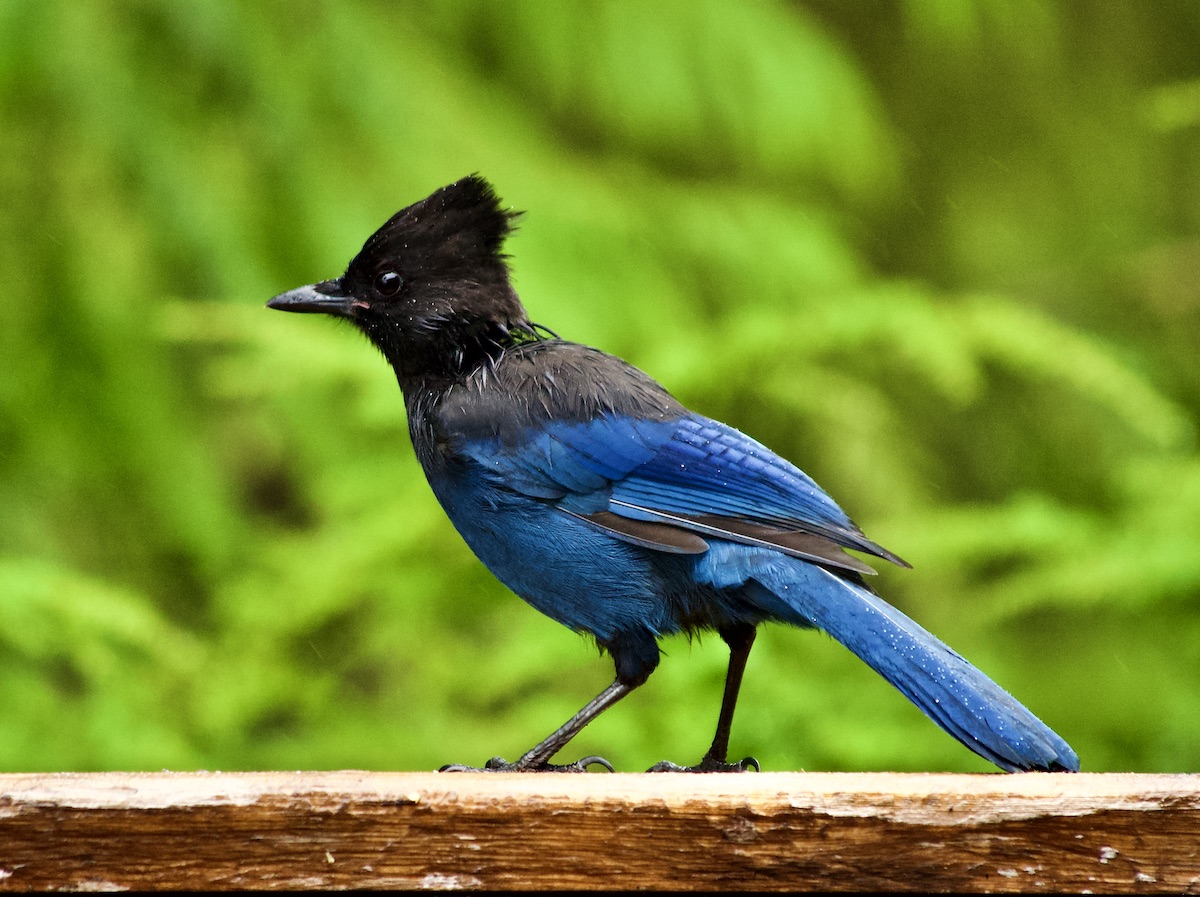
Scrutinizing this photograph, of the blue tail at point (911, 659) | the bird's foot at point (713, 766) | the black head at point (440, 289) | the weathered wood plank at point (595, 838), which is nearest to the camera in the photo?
the weathered wood plank at point (595, 838)

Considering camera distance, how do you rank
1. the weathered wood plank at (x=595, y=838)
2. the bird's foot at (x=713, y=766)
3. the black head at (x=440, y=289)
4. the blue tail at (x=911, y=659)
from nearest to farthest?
the weathered wood plank at (x=595, y=838) < the blue tail at (x=911, y=659) < the bird's foot at (x=713, y=766) < the black head at (x=440, y=289)

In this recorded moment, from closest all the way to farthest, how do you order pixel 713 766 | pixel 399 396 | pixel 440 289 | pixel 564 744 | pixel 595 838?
pixel 595 838
pixel 564 744
pixel 713 766
pixel 440 289
pixel 399 396

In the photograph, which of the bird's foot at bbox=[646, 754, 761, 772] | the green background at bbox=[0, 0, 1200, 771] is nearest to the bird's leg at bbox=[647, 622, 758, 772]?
the bird's foot at bbox=[646, 754, 761, 772]

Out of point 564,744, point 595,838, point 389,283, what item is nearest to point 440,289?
point 389,283

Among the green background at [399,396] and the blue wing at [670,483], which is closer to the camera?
the blue wing at [670,483]

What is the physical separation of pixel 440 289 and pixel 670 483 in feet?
2.44

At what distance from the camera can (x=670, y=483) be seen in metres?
3.35

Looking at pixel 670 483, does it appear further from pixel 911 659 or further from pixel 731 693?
pixel 911 659

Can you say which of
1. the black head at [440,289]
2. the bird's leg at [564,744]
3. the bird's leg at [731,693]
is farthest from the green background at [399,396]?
the bird's leg at [564,744]

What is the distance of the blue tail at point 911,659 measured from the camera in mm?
2555

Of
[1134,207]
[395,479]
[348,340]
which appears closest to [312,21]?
[348,340]

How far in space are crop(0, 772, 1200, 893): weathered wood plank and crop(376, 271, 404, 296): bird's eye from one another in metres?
1.69

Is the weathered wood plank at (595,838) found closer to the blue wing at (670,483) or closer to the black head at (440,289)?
the blue wing at (670,483)

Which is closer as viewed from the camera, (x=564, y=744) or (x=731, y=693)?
(x=564, y=744)
